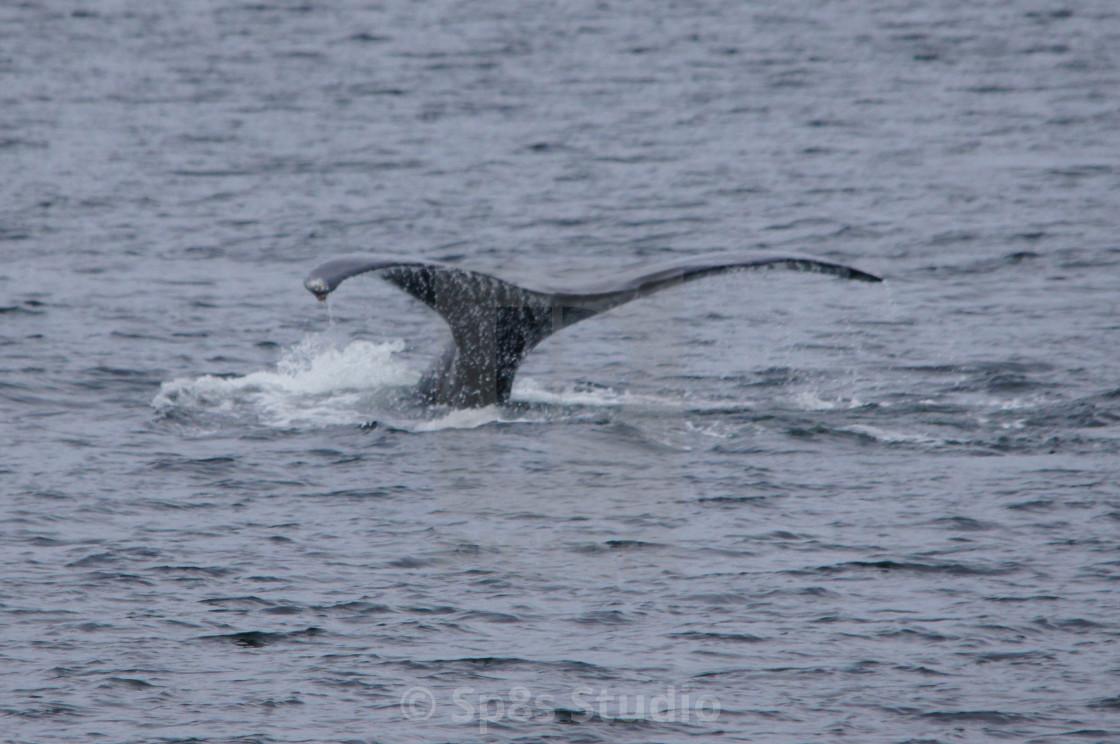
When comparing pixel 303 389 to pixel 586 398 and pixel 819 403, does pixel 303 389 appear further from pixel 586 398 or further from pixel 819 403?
pixel 819 403

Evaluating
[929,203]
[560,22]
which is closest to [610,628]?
[929,203]

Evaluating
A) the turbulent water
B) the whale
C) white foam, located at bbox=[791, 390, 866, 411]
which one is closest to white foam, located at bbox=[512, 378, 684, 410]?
the turbulent water

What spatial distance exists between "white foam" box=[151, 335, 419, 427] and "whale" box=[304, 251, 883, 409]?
792mm

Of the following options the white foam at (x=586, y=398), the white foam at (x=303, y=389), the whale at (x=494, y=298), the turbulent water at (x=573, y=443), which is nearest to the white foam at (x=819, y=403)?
the turbulent water at (x=573, y=443)

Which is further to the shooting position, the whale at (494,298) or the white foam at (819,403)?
the white foam at (819,403)

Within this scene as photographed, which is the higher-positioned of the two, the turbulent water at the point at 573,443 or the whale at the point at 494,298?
the whale at the point at 494,298

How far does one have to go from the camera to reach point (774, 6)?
4391cm

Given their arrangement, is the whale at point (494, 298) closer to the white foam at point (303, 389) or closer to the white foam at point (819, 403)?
the white foam at point (303, 389)

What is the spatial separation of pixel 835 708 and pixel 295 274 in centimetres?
1211

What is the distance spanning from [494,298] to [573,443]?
1.31m

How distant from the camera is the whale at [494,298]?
1072cm

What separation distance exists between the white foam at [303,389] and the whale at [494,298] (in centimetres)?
79

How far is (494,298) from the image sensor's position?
39.1 ft

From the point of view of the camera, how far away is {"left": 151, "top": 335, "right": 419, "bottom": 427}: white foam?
13.4 metres
